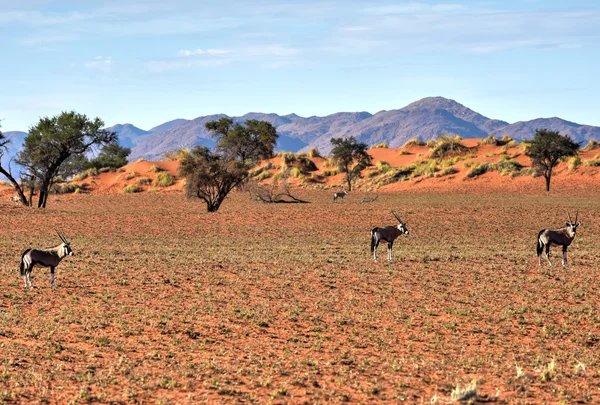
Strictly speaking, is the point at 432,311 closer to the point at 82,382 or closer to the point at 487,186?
the point at 82,382

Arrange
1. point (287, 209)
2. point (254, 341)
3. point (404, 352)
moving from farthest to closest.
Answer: point (287, 209), point (254, 341), point (404, 352)

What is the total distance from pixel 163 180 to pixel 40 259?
222 ft

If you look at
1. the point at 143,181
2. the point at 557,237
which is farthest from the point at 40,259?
the point at 143,181

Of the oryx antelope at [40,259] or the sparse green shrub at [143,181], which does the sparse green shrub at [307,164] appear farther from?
the oryx antelope at [40,259]

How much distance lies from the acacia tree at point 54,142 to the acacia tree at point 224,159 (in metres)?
10.2

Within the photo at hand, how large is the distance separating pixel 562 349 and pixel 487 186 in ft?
202

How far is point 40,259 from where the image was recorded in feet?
59.3

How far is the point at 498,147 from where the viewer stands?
96.8 meters

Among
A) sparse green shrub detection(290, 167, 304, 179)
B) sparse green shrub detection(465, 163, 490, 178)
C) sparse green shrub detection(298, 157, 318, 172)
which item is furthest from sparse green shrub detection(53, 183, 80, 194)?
sparse green shrub detection(465, 163, 490, 178)

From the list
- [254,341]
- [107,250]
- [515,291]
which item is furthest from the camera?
[107,250]

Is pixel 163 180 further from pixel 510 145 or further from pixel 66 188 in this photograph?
pixel 510 145

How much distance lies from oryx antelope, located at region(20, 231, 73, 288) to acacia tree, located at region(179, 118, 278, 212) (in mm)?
30393

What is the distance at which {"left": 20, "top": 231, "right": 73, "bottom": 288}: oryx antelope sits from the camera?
17984 mm

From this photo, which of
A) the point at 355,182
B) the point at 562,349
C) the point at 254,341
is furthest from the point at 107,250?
the point at 355,182
